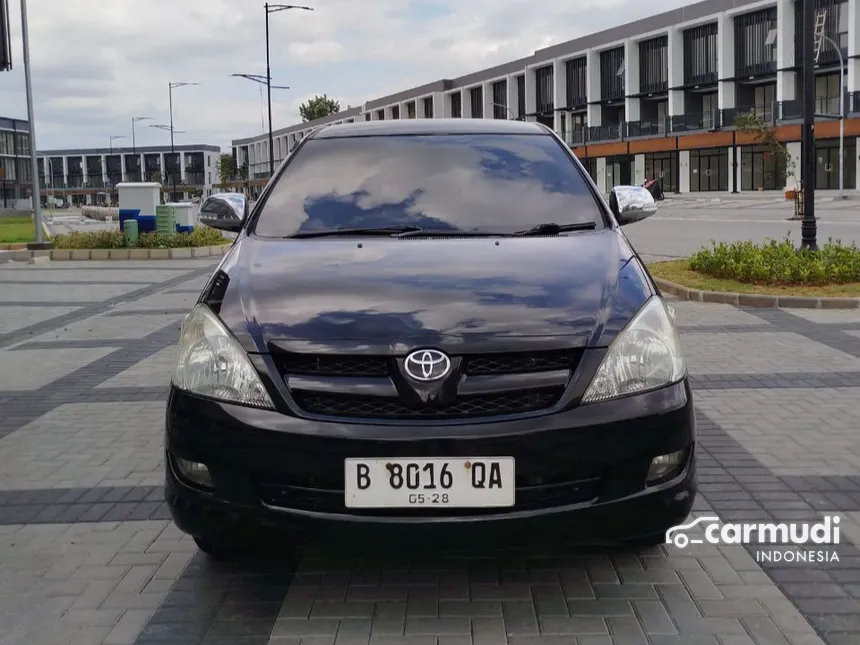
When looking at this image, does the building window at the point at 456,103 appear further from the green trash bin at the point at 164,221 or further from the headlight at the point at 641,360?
the headlight at the point at 641,360

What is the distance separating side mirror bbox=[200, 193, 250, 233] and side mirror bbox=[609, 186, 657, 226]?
1798 millimetres

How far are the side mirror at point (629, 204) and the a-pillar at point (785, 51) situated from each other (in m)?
53.3

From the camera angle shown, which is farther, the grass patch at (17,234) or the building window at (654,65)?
the building window at (654,65)

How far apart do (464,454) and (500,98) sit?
273 feet

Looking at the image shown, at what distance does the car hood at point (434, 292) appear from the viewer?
3160 mm

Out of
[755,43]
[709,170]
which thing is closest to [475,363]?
[755,43]

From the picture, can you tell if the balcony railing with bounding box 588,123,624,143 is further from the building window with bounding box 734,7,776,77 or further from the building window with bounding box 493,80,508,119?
the building window with bounding box 493,80,508,119

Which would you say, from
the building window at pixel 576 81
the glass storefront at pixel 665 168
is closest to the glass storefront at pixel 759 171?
the glass storefront at pixel 665 168


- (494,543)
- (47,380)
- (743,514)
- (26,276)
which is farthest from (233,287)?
(26,276)

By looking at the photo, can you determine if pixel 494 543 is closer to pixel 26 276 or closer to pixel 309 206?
pixel 309 206

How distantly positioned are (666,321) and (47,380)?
5659 millimetres

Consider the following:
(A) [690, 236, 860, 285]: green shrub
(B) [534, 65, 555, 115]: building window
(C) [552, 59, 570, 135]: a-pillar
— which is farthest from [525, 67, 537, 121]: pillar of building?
(A) [690, 236, 860, 285]: green shrub

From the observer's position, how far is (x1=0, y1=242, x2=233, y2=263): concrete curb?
2114cm

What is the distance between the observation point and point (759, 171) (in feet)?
194
